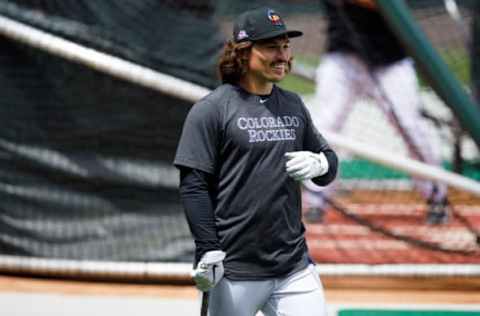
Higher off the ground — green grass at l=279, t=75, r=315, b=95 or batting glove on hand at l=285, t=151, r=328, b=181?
green grass at l=279, t=75, r=315, b=95

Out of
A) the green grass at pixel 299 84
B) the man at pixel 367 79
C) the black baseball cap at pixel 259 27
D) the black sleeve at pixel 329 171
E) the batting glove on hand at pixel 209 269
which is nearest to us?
the batting glove on hand at pixel 209 269

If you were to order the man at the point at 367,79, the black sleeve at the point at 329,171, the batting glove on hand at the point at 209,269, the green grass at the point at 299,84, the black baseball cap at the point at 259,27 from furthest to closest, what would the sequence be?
the green grass at the point at 299,84, the man at the point at 367,79, the black sleeve at the point at 329,171, the black baseball cap at the point at 259,27, the batting glove on hand at the point at 209,269

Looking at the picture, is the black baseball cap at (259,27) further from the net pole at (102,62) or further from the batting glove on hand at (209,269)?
the net pole at (102,62)

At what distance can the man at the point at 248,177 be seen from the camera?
10.8 feet

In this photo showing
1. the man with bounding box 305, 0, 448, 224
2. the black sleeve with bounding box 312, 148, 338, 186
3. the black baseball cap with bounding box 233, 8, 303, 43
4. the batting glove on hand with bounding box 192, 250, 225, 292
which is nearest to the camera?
the batting glove on hand with bounding box 192, 250, 225, 292

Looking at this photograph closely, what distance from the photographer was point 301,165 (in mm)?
3301

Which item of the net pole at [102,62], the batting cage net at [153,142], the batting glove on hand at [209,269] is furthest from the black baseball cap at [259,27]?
the net pole at [102,62]

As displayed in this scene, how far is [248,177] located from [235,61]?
1.15 ft

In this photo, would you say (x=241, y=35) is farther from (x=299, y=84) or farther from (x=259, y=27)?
(x=299, y=84)

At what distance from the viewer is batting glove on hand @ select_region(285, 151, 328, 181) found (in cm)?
330

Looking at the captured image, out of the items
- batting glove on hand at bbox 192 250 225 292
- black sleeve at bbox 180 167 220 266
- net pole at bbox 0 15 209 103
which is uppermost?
net pole at bbox 0 15 209 103

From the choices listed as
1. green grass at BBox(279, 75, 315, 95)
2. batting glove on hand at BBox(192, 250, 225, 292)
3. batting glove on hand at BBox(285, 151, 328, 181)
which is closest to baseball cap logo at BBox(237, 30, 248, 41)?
batting glove on hand at BBox(285, 151, 328, 181)

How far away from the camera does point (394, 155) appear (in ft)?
17.3

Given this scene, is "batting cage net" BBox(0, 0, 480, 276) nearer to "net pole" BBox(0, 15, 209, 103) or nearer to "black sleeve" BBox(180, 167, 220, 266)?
"net pole" BBox(0, 15, 209, 103)
